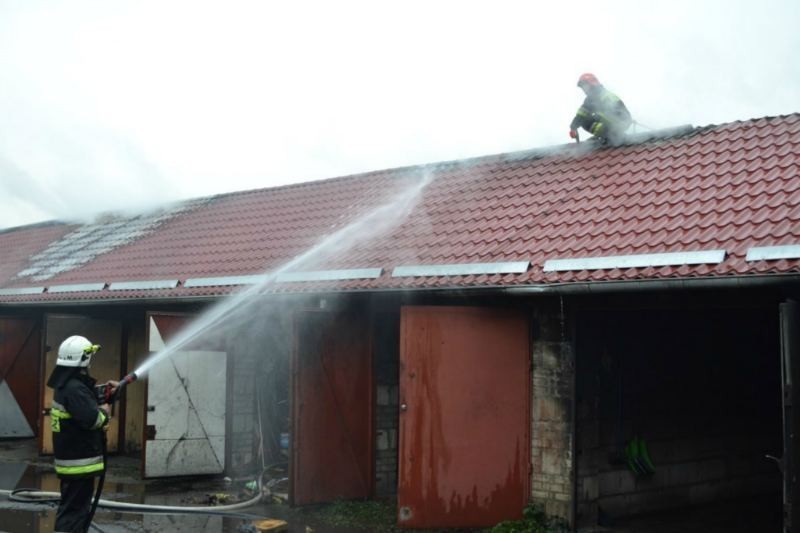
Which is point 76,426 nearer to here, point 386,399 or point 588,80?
point 386,399

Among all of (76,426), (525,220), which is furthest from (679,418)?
(76,426)

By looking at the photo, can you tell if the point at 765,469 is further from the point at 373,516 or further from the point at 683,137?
the point at 373,516

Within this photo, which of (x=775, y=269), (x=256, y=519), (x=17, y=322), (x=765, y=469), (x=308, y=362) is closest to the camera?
(x=775, y=269)

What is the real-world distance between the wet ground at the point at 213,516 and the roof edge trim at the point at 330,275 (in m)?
2.78

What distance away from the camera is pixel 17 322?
16.3 metres

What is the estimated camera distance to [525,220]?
Result: 33.9ft

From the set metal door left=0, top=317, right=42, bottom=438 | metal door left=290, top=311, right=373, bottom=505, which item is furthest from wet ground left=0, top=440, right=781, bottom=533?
metal door left=0, top=317, right=42, bottom=438

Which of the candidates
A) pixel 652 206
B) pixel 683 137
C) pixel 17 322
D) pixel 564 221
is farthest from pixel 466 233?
pixel 17 322

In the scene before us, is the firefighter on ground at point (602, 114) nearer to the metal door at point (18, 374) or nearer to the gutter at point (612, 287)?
the gutter at point (612, 287)

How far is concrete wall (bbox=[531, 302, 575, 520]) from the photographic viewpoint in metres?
8.86

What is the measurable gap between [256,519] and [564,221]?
4.87 meters

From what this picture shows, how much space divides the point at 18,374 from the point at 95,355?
2.69m

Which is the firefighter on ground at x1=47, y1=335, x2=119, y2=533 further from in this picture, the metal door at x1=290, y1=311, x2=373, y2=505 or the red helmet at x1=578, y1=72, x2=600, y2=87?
the red helmet at x1=578, y1=72, x2=600, y2=87

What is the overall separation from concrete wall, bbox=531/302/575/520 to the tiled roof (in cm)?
74
